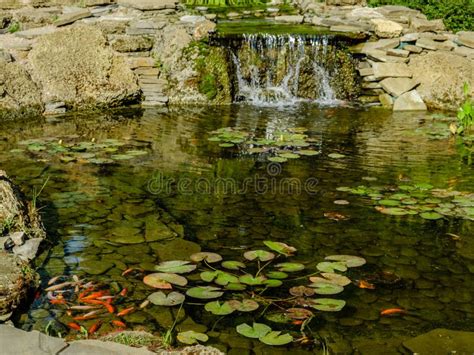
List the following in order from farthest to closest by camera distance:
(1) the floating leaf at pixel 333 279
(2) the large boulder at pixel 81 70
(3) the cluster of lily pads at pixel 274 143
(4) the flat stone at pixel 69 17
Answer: (4) the flat stone at pixel 69 17
(2) the large boulder at pixel 81 70
(3) the cluster of lily pads at pixel 274 143
(1) the floating leaf at pixel 333 279

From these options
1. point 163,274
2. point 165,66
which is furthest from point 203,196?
point 165,66

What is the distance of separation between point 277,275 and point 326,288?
1.13 feet

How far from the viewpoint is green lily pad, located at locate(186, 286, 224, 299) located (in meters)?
3.68

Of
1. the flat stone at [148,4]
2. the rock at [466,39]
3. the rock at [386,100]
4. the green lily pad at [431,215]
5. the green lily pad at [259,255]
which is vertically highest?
the flat stone at [148,4]

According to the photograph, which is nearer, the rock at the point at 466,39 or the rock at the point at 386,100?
the rock at the point at 386,100

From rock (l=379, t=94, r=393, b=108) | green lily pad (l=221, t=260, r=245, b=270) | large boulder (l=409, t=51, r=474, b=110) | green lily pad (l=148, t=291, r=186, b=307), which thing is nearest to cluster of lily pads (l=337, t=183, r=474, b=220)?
green lily pad (l=221, t=260, r=245, b=270)

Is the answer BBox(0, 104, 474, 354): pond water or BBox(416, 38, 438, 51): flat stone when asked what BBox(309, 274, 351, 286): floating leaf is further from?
BBox(416, 38, 438, 51): flat stone

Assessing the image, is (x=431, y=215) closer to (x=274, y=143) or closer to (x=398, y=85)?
(x=274, y=143)

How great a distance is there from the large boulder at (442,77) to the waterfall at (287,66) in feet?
4.95

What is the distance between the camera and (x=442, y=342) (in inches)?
128

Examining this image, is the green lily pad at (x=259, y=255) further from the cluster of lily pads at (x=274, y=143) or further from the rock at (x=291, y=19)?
the rock at (x=291, y=19)

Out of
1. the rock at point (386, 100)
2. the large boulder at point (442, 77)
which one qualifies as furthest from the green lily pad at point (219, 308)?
the large boulder at point (442, 77)

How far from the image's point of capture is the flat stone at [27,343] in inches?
99.6

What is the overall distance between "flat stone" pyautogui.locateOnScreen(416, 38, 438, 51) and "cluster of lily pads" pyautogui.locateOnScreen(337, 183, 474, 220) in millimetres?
5836
